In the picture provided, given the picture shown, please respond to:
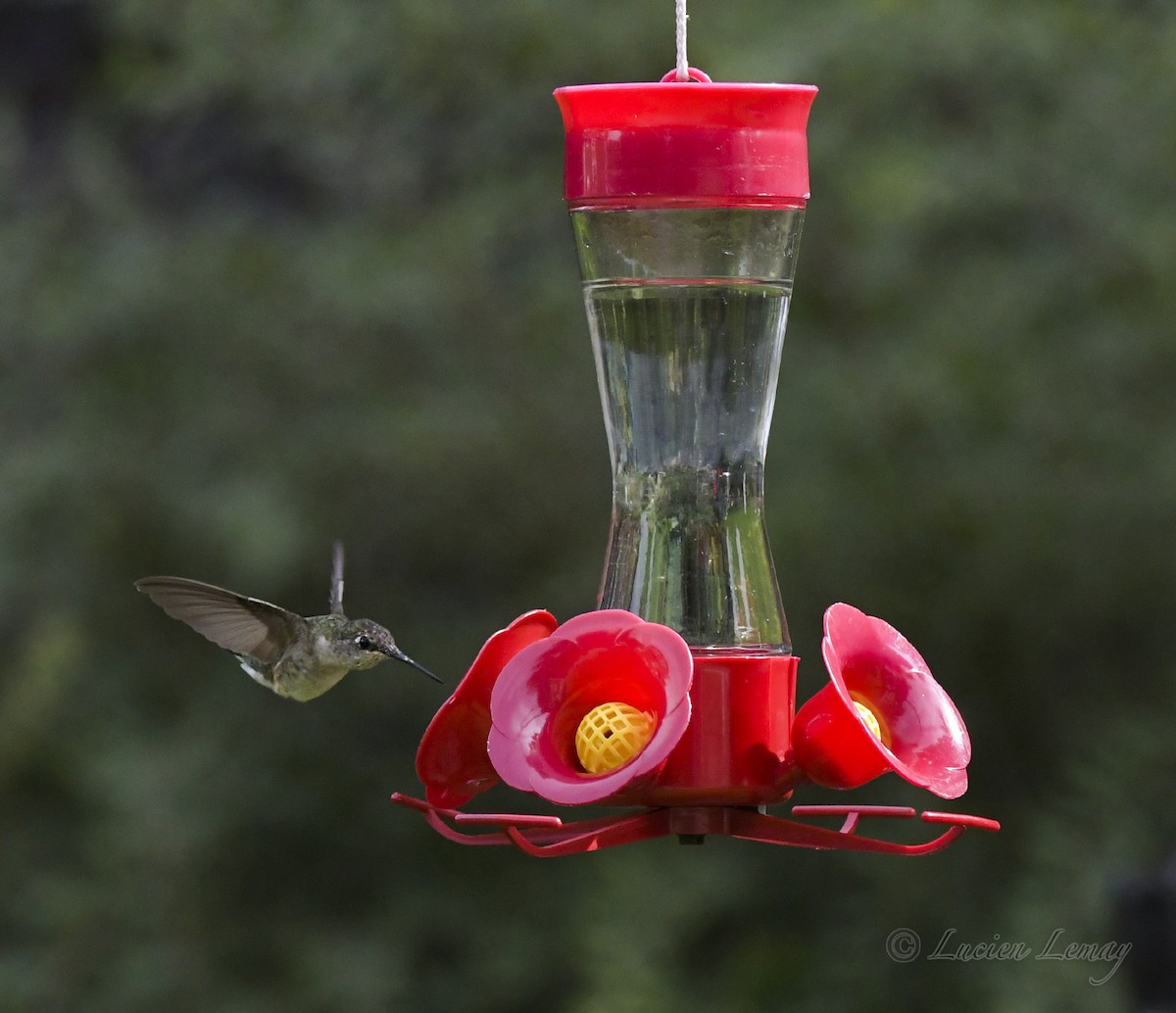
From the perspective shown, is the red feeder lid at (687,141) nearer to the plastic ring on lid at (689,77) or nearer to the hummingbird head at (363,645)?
the plastic ring on lid at (689,77)

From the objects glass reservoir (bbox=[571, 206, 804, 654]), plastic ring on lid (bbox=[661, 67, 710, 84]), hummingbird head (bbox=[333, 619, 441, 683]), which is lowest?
hummingbird head (bbox=[333, 619, 441, 683])

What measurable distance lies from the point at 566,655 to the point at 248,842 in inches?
216

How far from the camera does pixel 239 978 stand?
7484 millimetres

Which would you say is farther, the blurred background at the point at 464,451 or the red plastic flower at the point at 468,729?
the blurred background at the point at 464,451

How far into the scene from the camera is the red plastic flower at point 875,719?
2.42 meters

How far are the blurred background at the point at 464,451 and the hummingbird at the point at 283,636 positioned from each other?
3290 mm

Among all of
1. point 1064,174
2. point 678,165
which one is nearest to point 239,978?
point 1064,174

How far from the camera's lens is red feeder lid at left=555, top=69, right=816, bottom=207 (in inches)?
96.2

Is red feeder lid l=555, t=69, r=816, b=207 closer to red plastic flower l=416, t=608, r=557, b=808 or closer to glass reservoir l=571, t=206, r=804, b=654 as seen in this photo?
glass reservoir l=571, t=206, r=804, b=654

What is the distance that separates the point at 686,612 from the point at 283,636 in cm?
127

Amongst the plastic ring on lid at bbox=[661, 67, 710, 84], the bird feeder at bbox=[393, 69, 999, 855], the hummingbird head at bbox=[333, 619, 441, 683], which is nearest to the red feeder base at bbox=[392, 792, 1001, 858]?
the bird feeder at bbox=[393, 69, 999, 855]

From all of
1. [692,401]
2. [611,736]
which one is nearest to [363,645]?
[692,401]

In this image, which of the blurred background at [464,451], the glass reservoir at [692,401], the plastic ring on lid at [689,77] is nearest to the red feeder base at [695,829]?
the glass reservoir at [692,401]

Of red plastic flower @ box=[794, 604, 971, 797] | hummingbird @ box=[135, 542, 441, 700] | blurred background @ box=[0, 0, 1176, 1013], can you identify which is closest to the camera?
red plastic flower @ box=[794, 604, 971, 797]
